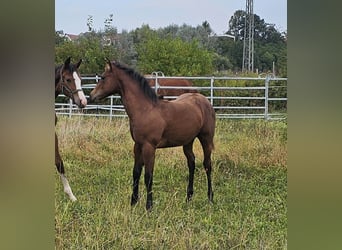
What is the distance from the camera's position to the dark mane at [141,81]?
245cm

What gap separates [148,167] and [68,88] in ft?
2.02

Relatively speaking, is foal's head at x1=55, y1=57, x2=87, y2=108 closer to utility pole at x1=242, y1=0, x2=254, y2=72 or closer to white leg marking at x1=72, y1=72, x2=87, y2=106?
white leg marking at x1=72, y1=72, x2=87, y2=106

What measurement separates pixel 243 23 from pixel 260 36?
0.13 m

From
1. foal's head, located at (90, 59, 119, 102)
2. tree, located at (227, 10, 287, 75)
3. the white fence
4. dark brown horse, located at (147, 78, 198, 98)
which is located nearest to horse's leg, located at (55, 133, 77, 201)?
the white fence

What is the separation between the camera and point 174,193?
2500 mm

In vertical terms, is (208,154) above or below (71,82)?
below

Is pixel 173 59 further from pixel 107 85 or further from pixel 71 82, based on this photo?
pixel 71 82

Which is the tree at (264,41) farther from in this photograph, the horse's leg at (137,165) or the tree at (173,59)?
the horse's leg at (137,165)

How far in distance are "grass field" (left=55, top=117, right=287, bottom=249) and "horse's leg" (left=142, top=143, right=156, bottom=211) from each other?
3 cm

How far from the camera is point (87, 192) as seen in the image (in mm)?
2467

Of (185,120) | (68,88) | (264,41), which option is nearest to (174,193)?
(185,120)

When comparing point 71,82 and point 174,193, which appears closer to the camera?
point 71,82
